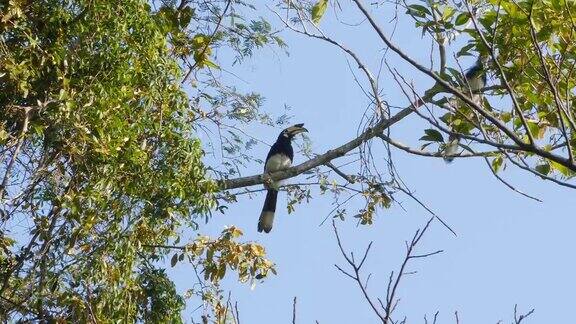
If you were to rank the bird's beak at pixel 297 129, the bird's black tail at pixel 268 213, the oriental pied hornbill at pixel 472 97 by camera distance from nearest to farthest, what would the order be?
1. the oriental pied hornbill at pixel 472 97
2. the bird's black tail at pixel 268 213
3. the bird's beak at pixel 297 129

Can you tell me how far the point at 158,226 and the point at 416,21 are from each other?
3.23 metres

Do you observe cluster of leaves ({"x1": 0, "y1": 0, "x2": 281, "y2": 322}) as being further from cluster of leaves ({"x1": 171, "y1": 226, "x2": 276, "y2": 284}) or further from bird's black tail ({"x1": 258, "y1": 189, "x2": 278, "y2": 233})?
bird's black tail ({"x1": 258, "y1": 189, "x2": 278, "y2": 233})

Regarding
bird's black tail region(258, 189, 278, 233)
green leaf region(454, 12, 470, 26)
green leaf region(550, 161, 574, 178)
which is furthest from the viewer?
bird's black tail region(258, 189, 278, 233)

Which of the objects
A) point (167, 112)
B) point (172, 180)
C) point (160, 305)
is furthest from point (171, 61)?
point (160, 305)

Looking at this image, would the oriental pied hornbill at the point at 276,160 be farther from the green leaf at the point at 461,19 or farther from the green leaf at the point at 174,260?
the green leaf at the point at 461,19

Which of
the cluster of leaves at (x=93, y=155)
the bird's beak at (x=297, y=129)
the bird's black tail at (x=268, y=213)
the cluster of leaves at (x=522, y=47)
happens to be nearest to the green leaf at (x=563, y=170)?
the cluster of leaves at (x=522, y=47)

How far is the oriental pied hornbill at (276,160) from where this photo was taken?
8367 mm

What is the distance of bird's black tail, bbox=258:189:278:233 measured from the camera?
8344 millimetres

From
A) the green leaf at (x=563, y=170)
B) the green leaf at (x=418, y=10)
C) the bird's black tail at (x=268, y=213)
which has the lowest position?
the green leaf at (x=563, y=170)

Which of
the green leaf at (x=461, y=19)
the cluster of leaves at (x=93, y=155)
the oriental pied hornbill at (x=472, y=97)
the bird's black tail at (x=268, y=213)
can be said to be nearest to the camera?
the oriental pied hornbill at (x=472, y=97)

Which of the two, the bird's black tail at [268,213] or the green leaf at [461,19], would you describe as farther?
the bird's black tail at [268,213]

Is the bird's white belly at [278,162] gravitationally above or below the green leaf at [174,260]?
above

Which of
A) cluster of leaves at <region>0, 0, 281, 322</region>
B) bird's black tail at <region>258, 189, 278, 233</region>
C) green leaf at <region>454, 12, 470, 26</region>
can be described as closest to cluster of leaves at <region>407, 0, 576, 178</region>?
green leaf at <region>454, 12, 470, 26</region>

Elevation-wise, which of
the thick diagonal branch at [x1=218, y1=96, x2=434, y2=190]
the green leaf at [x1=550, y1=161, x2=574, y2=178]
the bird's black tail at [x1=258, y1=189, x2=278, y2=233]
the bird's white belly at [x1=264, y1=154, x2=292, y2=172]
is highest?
the bird's white belly at [x1=264, y1=154, x2=292, y2=172]
